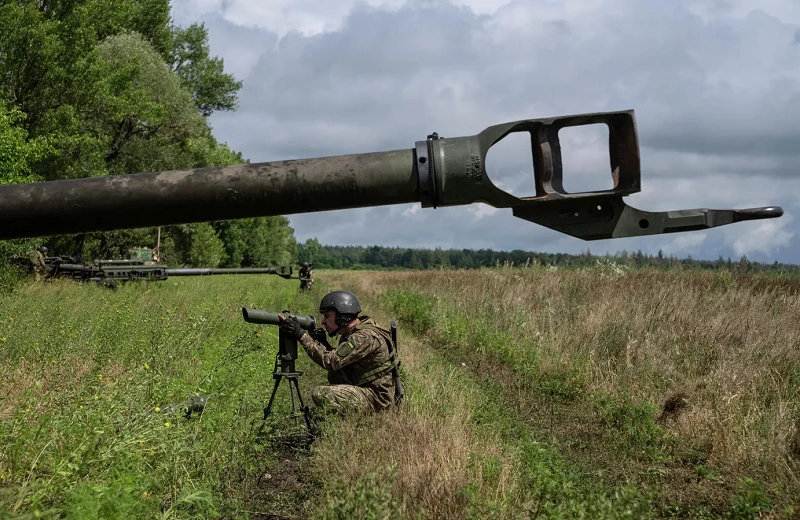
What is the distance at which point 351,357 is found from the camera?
701cm

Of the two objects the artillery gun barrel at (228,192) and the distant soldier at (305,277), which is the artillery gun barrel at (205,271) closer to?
the distant soldier at (305,277)

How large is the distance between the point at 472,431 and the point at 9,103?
72.6 ft

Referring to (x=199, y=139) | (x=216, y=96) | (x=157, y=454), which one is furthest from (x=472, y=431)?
(x=216, y=96)

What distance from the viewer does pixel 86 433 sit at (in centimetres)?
475

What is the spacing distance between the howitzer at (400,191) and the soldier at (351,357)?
3811 mm

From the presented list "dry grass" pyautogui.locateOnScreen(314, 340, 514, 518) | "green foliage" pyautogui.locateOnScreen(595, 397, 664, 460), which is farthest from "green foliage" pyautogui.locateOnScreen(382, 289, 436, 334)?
"dry grass" pyautogui.locateOnScreen(314, 340, 514, 518)

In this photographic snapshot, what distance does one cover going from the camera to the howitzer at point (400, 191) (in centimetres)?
318

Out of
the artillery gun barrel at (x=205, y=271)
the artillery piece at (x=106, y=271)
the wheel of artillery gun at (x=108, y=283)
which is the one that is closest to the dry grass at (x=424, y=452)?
the wheel of artillery gun at (x=108, y=283)

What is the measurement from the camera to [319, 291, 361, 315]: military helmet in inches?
287

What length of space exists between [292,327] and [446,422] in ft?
5.65

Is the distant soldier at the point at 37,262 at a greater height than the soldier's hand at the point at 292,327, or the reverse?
the distant soldier at the point at 37,262

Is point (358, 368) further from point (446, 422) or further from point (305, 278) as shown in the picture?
point (305, 278)

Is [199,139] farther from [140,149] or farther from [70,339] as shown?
[70,339]

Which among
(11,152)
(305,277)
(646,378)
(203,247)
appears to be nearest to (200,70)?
(203,247)
